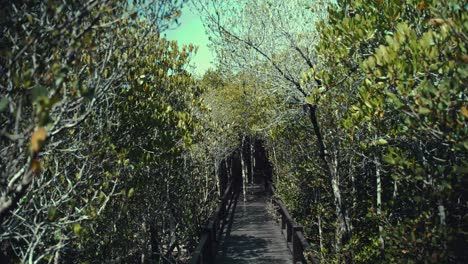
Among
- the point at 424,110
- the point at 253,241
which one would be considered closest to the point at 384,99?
the point at 424,110

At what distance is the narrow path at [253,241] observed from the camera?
38.0 ft

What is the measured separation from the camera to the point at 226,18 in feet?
32.9

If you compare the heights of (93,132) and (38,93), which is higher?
(93,132)

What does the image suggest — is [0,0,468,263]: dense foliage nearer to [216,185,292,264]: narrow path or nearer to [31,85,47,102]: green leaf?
[31,85,47,102]: green leaf

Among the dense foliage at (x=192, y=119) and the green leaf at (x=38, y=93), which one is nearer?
the green leaf at (x=38, y=93)

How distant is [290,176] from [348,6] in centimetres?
936

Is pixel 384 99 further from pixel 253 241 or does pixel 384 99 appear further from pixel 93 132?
pixel 253 241

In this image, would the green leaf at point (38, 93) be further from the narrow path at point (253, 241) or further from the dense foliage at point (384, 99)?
the narrow path at point (253, 241)

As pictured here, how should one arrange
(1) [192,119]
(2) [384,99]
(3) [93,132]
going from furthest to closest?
(1) [192,119]
(3) [93,132]
(2) [384,99]

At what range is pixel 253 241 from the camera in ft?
44.8

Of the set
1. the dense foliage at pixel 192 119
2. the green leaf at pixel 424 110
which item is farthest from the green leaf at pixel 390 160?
the green leaf at pixel 424 110

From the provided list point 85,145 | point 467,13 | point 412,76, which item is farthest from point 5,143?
point 467,13

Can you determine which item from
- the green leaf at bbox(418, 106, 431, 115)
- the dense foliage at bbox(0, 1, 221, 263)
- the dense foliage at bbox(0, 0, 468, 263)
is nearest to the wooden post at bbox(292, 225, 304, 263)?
the dense foliage at bbox(0, 0, 468, 263)

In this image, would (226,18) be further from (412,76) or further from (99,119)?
Result: (412,76)
